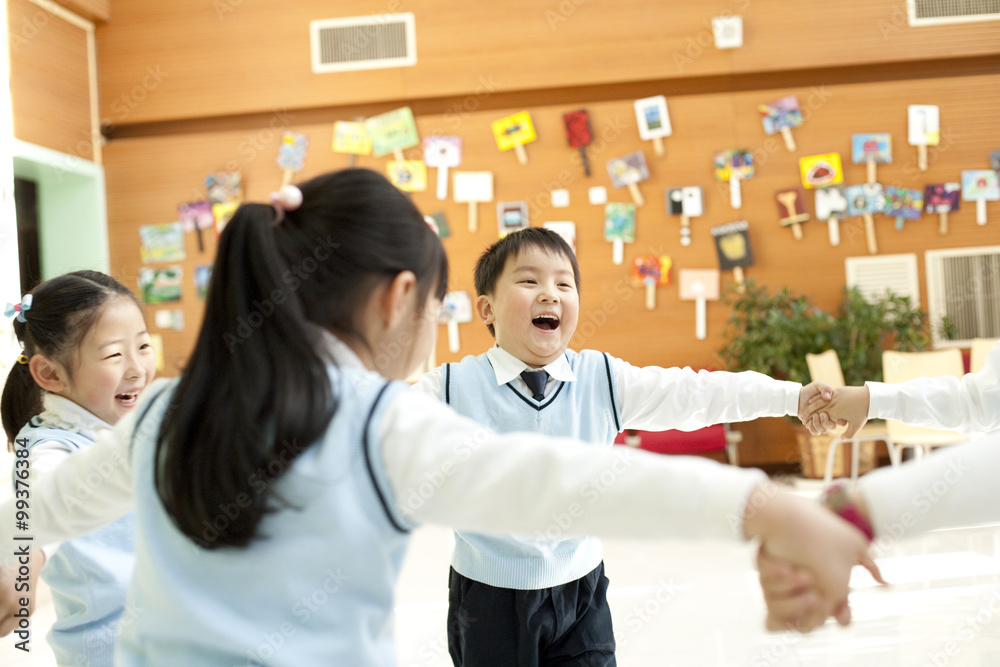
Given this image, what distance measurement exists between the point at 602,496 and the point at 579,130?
15.5 ft

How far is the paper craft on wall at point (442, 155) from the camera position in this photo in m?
5.21

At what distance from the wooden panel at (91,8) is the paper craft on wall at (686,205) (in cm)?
392

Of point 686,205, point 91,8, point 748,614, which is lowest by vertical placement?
point 748,614

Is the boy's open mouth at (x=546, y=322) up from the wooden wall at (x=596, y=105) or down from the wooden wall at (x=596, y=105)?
down

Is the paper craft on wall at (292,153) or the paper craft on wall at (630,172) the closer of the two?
the paper craft on wall at (630,172)

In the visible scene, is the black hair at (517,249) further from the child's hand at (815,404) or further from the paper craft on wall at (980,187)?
the paper craft on wall at (980,187)

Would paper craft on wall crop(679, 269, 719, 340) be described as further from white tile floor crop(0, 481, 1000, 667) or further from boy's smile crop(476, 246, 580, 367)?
boy's smile crop(476, 246, 580, 367)

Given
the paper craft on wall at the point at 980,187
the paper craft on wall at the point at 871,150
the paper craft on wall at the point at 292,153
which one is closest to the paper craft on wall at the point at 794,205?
the paper craft on wall at the point at 871,150

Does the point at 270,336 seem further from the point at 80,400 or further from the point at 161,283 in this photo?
the point at 161,283

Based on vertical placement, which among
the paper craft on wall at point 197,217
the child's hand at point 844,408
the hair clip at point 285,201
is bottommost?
the child's hand at point 844,408

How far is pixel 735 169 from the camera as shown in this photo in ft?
16.7

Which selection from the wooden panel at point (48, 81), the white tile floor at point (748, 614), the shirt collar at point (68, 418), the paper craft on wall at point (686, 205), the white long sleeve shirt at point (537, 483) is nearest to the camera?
the white long sleeve shirt at point (537, 483)

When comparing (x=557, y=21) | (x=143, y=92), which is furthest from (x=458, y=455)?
(x=143, y=92)

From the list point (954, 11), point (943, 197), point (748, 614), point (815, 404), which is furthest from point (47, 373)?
point (954, 11)
